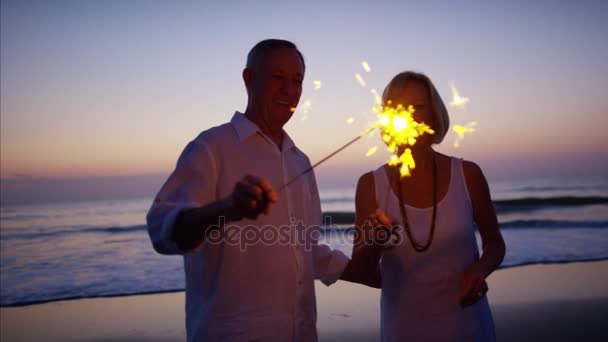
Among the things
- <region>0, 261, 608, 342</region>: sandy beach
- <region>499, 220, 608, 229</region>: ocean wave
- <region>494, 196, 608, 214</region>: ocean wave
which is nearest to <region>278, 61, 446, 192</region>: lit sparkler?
<region>0, 261, 608, 342</region>: sandy beach

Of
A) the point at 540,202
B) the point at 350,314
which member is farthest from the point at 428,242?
the point at 540,202

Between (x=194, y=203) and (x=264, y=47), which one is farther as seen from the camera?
(x=264, y=47)

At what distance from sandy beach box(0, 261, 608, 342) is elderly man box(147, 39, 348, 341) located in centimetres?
429

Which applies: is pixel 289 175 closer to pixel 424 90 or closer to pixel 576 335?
pixel 424 90

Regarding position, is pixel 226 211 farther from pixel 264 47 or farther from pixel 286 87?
pixel 264 47

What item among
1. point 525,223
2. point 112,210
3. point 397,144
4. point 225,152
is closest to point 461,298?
point 397,144

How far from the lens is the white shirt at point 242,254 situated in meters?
2.47

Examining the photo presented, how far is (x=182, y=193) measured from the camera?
237cm

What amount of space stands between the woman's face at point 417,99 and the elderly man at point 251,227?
26.5 inches

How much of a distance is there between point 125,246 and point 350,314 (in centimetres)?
1093

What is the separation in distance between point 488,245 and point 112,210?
30360 mm

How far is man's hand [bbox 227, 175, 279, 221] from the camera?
5.56ft

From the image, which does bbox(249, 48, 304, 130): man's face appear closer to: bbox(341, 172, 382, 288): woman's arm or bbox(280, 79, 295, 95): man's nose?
bbox(280, 79, 295, 95): man's nose

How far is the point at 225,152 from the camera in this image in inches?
105
